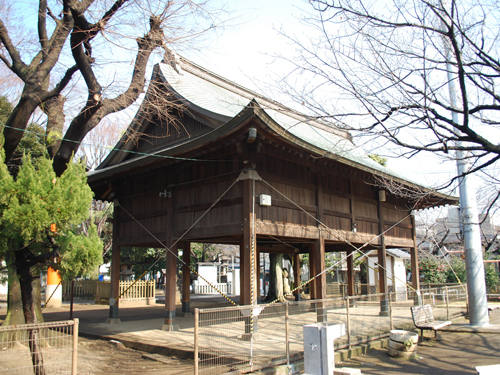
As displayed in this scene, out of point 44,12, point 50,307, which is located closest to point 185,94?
point 44,12

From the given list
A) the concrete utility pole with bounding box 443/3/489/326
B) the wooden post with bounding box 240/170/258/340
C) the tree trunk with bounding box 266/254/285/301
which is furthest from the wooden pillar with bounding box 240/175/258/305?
the tree trunk with bounding box 266/254/285/301

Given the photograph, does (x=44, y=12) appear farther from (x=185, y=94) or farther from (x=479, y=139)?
(x=479, y=139)

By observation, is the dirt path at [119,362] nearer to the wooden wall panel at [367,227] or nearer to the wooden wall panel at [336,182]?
the wooden wall panel at [336,182]

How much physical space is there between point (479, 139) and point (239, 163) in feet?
19.0

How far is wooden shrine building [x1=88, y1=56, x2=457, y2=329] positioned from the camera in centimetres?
914

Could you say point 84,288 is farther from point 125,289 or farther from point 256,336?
point 256,336

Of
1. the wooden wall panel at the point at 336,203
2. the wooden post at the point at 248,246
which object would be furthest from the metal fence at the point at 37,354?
the wooden wall panel at the point at 336,203

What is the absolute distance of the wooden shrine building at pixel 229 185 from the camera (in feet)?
30.0

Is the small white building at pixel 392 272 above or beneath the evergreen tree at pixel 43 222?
beneath

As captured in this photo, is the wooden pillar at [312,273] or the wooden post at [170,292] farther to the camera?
the wooden pillar at [312,273]

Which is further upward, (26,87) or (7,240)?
(26,87)

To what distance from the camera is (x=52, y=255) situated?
598 centimetres

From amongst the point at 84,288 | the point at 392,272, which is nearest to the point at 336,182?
the point at 392,272

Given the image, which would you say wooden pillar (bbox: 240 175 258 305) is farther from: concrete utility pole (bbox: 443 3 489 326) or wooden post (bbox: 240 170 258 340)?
concrete utility pole (bbox: 443 3 489 326)
